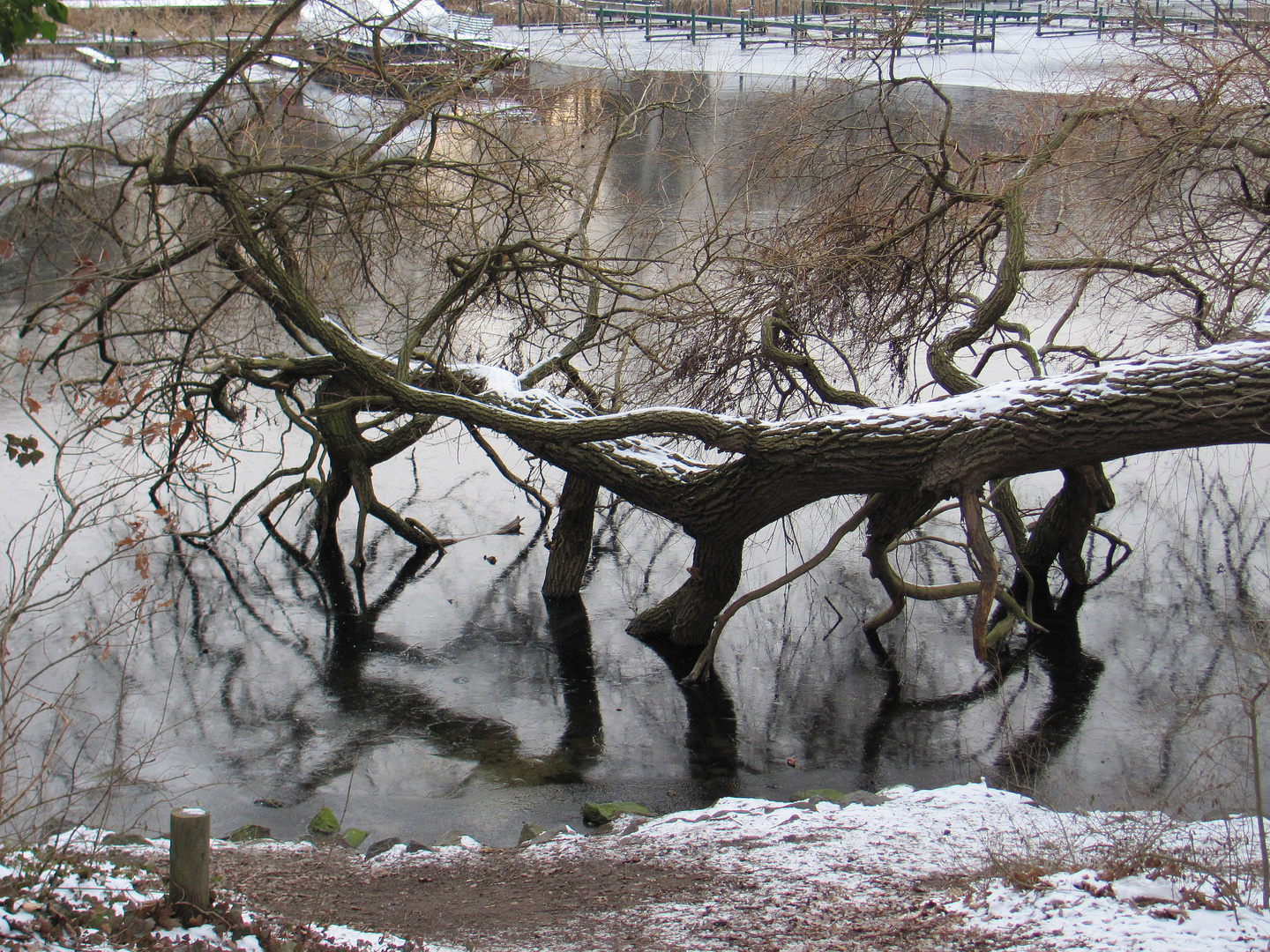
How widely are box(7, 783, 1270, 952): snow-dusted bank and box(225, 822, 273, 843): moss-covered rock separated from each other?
339 millimetres

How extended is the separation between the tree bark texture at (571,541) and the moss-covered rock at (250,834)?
14.2 feet

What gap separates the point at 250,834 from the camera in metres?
6.41

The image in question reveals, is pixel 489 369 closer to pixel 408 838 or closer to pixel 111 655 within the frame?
pixel 111 655

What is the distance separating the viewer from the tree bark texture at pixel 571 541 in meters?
10.4

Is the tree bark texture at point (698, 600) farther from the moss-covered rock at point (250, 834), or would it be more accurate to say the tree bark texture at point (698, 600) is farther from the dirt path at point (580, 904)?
the moss-covered rock at point (250, 834)

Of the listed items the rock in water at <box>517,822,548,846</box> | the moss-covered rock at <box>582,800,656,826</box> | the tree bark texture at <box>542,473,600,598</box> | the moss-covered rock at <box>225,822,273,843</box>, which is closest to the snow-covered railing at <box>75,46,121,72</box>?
the tree bark texture at <box>542,473,600,598</box>

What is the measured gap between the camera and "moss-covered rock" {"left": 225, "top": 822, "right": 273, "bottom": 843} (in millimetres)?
6334

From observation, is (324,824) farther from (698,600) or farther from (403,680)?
(698,600)

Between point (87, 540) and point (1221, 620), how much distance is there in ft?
35.3

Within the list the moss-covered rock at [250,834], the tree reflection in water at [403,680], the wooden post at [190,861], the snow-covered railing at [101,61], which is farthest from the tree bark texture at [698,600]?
the snow-covered railing at [101,61]

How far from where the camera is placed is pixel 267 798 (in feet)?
23.5

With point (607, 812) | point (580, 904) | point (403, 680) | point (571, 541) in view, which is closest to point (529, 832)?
point (607, 812)

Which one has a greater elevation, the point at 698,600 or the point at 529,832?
the point at 698,600

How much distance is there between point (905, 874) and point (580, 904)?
1.53 metres
